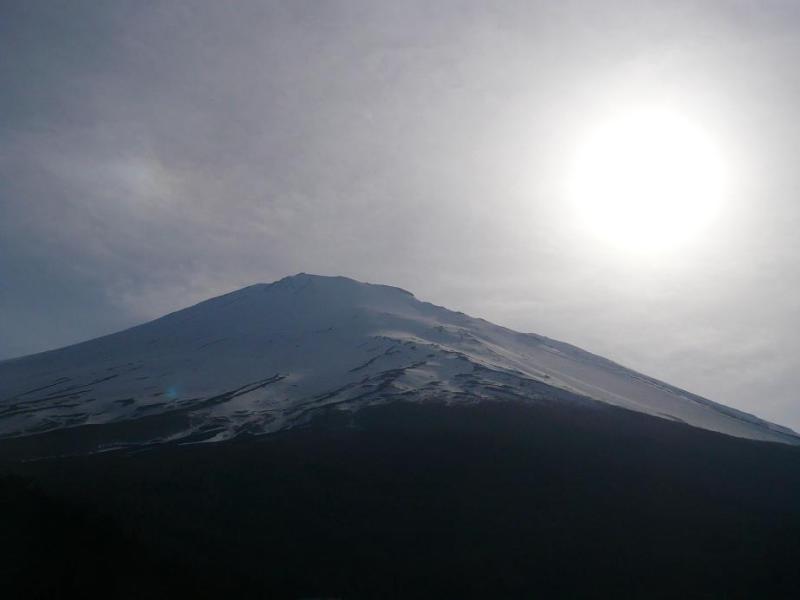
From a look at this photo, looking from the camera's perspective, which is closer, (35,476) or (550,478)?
(35,476)

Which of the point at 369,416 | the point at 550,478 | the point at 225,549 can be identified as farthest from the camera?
the point at 369,416

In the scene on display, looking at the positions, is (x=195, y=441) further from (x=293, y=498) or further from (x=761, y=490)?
(x=761, y=490)

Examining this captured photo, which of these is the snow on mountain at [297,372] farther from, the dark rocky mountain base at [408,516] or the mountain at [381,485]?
the dark rocky mountain base at [408,516]

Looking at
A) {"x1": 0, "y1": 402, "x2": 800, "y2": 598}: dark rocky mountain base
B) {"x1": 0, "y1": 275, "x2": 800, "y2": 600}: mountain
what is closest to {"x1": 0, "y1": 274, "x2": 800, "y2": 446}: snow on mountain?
{"x1": 0, "y1": 275, "x2": 800, "y2": 600}: mountain

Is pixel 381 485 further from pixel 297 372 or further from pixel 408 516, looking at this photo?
pixel 297 372

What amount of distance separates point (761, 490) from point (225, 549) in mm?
35405

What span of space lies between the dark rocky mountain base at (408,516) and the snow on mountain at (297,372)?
837cm

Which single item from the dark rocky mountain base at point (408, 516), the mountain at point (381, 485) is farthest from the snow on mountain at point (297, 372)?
the dark rocky mountain base at point (408, 516)

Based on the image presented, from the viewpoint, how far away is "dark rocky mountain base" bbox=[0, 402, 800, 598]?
31.1 metres

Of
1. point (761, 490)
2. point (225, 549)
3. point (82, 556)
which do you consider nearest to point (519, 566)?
point (225, 549)

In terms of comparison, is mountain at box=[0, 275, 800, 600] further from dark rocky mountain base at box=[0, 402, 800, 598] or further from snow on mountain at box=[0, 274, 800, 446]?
snow on mountain at box=[0, 274, 800, 446]

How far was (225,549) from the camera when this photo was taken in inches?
1296

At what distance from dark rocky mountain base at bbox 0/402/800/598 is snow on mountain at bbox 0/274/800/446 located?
837cm

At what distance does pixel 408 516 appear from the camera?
125 feet
